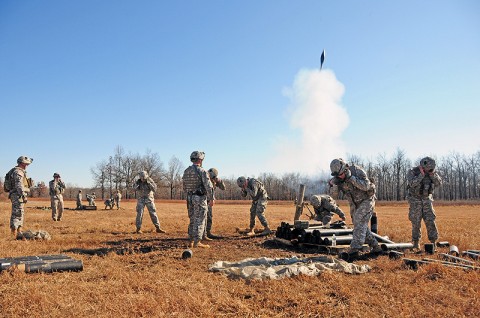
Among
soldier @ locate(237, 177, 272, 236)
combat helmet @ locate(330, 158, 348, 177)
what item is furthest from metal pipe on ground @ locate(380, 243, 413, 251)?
soldier @ locate(237, 177, 272, 236)

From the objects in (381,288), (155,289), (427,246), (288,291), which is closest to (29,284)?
(155,289)

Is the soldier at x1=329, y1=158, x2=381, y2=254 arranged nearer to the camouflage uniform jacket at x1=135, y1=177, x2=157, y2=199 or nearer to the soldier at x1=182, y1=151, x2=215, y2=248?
the soldier at x1=182, y1=151, x2=215, y2=248

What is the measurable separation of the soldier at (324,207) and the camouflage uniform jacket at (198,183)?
15.8ft

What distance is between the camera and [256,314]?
14.5 feet

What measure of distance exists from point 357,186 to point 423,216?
2978mm

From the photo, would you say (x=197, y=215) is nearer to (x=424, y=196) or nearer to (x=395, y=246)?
(x=395, y=246)

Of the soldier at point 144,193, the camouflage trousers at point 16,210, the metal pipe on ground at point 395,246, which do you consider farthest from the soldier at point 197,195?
the camouflage trousers at point 16,210

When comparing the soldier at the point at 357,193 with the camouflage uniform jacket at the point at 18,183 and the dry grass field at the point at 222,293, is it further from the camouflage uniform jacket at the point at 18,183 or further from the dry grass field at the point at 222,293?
the camouflage uniform jacket at the point at 18,183

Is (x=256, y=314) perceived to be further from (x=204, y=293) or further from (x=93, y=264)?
(x=93, y=264)

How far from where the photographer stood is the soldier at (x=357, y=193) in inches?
315

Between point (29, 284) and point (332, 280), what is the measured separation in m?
4.70

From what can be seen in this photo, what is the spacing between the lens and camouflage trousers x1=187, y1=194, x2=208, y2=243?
9.60 meters

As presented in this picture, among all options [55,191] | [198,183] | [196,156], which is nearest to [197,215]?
[198,183]

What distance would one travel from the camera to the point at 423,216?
9602 mm
